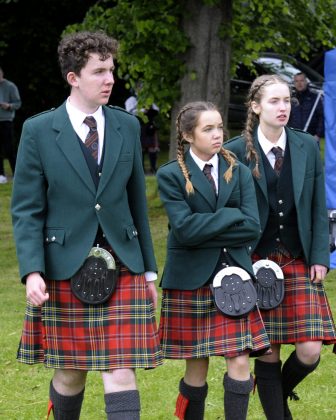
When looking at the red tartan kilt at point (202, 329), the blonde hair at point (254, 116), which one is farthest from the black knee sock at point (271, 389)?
the blonde hair at point (254, 116)

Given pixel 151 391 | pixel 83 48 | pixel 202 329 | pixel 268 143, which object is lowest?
pixel 151 391

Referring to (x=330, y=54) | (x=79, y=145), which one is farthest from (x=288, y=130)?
(x=330, y=54)

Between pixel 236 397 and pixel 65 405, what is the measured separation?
771 mm

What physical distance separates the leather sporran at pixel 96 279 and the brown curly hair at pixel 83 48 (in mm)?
814

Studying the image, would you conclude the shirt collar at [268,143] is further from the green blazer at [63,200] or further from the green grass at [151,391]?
the green grass at [151,391]

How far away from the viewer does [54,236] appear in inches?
184

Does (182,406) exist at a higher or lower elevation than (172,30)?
lower

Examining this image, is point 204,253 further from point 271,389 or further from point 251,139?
point 271,389

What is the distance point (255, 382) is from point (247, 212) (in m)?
1.00

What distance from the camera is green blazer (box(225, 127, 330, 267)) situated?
207 inches

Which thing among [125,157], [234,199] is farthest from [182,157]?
[125,157]

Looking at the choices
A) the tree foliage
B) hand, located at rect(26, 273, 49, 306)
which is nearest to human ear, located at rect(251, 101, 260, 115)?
hand, located at rect(26, 273, 49, 306)

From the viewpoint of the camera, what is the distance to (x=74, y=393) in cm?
482

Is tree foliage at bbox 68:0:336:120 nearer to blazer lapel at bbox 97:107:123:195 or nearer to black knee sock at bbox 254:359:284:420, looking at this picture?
black knee sock at bbox 254:359:284:420
